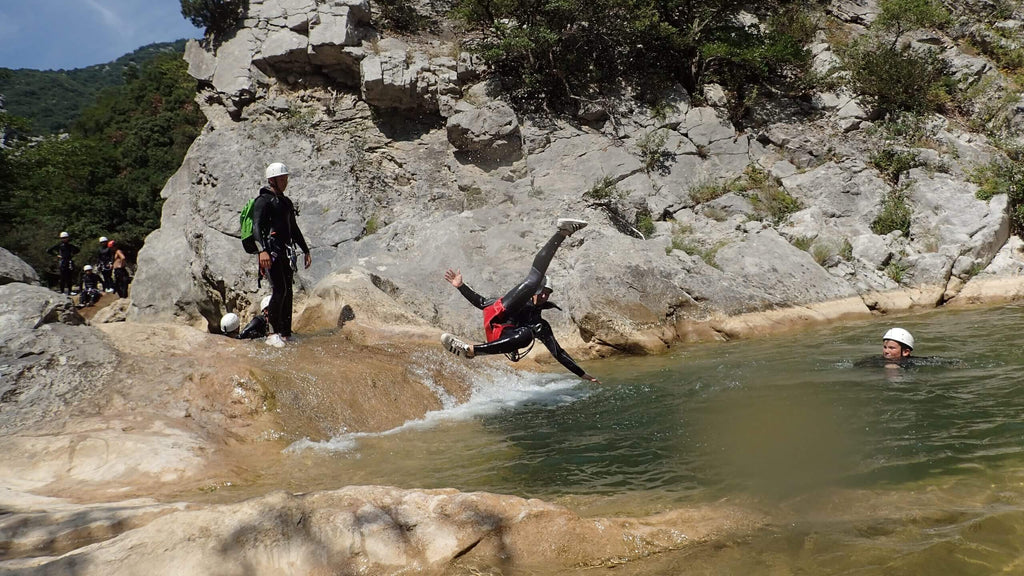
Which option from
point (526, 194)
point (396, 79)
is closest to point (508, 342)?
point (526, 194)

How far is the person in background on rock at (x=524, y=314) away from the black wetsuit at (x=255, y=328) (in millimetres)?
3240

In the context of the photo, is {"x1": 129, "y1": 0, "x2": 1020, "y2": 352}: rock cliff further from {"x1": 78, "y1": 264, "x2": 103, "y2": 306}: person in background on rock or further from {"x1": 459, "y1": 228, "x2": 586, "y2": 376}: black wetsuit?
{"x1": 78, "y1": 264, "x2": 103, "y2": 306}: person in background on rock

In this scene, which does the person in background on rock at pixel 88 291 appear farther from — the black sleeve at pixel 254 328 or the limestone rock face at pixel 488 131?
the black sleeve at pixel 254 328

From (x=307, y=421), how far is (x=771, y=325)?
24.8 ft

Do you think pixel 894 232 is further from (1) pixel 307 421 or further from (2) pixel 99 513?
(2) pixel 99 513

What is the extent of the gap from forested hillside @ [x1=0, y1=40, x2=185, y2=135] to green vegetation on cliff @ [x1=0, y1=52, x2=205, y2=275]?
90.5 ft

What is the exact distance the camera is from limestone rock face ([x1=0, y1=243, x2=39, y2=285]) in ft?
22.5

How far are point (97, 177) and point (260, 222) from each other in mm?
27724

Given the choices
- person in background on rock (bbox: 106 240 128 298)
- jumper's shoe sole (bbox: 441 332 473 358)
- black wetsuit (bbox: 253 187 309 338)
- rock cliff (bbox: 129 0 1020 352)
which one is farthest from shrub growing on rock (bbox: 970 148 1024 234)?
person in background on rock (bbox: 106 240 128 298)

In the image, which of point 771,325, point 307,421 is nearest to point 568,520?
point 307,421

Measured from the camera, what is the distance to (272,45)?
16.5 metres

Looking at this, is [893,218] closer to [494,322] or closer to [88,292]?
[494,322]

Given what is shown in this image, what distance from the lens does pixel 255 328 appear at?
845cm

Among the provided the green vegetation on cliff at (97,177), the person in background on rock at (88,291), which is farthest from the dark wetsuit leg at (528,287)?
the green vegetation on cliff at (97,177)
